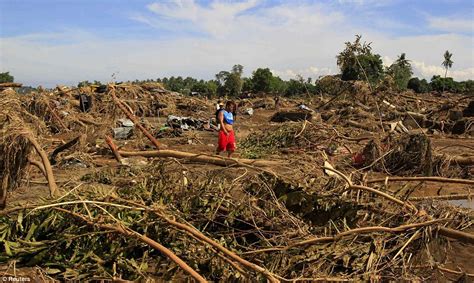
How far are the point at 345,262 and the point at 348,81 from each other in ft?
27.7

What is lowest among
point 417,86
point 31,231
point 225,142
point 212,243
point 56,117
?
point 31,231

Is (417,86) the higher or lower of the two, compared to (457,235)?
higher

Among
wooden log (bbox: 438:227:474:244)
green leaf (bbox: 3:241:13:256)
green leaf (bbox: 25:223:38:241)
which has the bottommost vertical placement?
green leaf (bbox: 3:241:13:256)

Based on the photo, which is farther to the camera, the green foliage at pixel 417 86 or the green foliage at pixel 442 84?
the green foliage at pixel 442 84

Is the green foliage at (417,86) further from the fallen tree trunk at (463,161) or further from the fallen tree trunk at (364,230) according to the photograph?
the fallen tree trunk at (364,230)

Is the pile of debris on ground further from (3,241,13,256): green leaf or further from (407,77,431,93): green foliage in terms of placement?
(407,77,431,93): green foliage

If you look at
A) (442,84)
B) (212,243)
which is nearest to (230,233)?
(212,243)

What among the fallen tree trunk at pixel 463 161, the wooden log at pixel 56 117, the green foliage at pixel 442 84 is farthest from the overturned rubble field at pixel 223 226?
the green foliage at pixel 442 84

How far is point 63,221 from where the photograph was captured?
3.76 metres

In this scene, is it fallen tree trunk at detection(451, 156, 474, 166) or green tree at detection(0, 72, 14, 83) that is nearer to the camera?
fallen tree trunk at detection(451, 156, 474, 166)

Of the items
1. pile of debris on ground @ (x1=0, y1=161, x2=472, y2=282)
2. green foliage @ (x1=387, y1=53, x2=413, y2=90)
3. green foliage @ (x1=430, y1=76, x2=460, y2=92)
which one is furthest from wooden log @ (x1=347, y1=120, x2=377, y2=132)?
green foliage @ (x1=430, y1=76, x2=460, y2=92)

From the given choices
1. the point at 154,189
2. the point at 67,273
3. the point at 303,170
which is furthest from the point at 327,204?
the point at 67,273

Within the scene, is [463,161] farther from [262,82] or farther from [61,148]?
[262,82]

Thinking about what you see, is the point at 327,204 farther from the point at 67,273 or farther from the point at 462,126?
the point at 462,126
